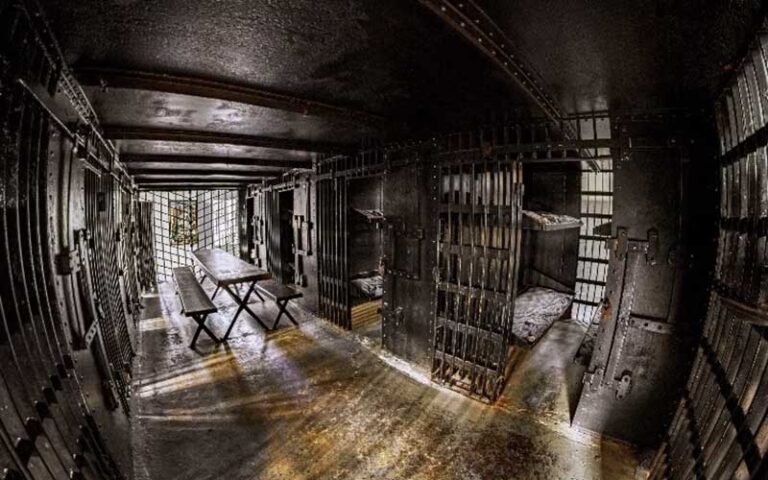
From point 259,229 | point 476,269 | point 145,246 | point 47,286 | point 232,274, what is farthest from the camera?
point 259,229

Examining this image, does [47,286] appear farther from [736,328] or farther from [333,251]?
[333,251]

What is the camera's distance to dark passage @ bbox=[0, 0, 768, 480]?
2.11 metres

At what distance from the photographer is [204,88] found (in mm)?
3246

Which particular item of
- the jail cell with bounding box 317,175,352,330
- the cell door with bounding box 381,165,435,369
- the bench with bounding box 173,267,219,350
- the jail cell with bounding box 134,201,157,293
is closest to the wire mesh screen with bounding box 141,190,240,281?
the jail cell with bounding box 134,201,157,293

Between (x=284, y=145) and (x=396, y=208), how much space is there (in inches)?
86.7

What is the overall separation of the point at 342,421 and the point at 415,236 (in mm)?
2905

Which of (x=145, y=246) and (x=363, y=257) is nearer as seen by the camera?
(x=363, y=257)

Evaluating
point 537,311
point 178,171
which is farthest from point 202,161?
point 537,311

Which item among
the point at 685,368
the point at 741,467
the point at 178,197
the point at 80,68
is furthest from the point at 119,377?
the point at 178,197

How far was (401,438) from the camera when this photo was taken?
13.0ft

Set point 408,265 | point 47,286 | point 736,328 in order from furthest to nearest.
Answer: point 408,265
point 736,328
point 47,286

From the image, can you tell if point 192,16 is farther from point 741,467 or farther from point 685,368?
point 685,368

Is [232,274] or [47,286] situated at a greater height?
[47,286]

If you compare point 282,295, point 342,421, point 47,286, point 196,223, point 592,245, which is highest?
point 196,223
